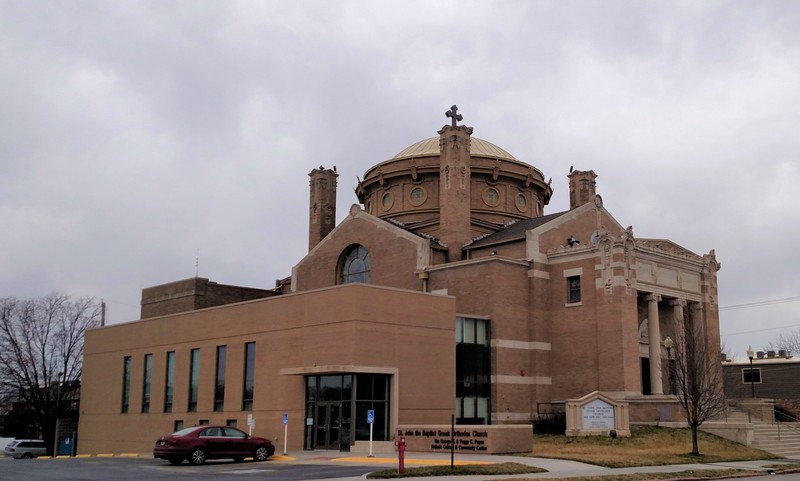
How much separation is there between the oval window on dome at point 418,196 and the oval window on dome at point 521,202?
20.7 ft

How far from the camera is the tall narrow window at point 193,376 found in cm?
4716

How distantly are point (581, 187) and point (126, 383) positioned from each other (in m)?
33.9

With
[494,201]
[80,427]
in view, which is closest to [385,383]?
[494,201]

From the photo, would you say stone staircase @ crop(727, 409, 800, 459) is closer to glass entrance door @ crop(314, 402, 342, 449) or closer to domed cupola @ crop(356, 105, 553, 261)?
domed cupola @ crop(356, 105, 553, 261)

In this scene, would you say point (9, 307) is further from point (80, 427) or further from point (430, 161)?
point (430, 161)

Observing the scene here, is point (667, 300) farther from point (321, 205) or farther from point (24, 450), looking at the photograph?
point (24, 450)

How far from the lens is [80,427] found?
56.1 metres

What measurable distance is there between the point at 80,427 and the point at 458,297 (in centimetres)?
2716

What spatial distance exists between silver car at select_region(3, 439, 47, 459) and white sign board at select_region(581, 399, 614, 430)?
4004cm

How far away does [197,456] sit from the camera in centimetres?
3053

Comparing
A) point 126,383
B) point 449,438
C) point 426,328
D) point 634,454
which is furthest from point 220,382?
point 634,454

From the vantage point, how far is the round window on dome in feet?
194

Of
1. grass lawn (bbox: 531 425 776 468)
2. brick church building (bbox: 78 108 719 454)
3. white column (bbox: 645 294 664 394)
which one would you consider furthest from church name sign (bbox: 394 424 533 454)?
white column (bbox: 645 294 664 394)

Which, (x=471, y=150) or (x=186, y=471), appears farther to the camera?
(x=471, y=150)
